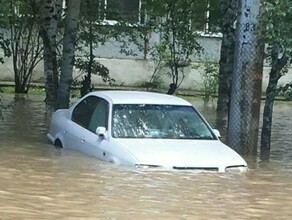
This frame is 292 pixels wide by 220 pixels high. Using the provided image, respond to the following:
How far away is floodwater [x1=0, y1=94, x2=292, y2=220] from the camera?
8531mm

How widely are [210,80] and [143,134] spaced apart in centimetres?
1847

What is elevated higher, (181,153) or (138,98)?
(138,98)

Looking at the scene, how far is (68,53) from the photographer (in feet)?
61.2

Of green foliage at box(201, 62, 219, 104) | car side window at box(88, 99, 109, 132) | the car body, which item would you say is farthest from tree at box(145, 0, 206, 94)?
car side window at box(88, 99, 109, 132)

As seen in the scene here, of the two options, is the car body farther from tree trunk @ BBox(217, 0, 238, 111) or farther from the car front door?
tree trunk @ BBox(217, 0, 238, 111)

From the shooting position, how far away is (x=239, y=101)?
13.9m

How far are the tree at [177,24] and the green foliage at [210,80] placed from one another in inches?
47.0

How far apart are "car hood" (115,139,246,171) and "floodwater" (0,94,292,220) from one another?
0.51 ft

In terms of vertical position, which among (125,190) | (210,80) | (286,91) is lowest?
(210,80)

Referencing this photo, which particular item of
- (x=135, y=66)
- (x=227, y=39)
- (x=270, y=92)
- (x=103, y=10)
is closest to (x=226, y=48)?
(x=227, y=39)

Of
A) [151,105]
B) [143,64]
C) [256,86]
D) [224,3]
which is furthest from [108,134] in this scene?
[143,64]

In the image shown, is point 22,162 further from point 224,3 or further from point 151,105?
point 224,3

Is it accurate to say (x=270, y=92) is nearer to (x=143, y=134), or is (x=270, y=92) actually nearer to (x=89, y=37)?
(x=143, y=134)

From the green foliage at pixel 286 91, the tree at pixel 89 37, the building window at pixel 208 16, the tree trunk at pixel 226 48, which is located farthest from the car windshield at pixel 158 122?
the building window at pixel 208 16
